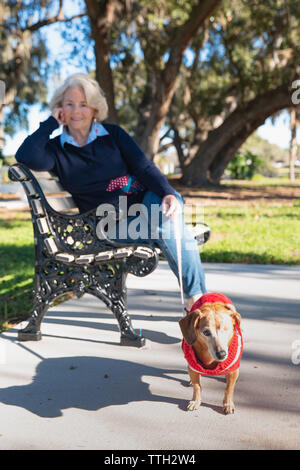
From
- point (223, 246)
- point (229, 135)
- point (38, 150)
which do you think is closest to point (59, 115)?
point (38, 150)

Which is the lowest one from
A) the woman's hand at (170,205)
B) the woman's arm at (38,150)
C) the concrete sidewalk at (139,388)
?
the concrete sidewalk at (139,388)

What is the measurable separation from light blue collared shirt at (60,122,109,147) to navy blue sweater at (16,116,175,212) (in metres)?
0.02

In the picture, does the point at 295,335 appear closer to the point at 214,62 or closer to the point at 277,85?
the point at 277,85

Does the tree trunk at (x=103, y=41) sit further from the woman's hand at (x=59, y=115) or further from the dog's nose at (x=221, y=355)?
the dog's nose at (x=221, y=355)

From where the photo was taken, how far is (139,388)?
2.60 meters

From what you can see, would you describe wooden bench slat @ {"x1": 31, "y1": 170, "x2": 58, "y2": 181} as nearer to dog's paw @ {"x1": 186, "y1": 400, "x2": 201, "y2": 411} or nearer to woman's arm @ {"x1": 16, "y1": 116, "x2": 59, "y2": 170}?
woman's arm @ {"x1": 16, "y1": 116, "x2": 59, "y2": 170}

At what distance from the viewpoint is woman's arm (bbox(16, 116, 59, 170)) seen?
3.24 m

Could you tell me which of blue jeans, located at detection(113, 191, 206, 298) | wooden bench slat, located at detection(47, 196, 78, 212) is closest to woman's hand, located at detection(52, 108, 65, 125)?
wooden bench slat, located at detection(47, 196, 78, 212)

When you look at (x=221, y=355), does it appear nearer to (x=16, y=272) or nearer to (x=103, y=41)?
(x=16, y=272)

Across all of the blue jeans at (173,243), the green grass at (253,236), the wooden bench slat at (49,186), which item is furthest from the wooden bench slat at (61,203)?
the green grass at (253,236)

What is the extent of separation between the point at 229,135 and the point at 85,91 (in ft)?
49.0

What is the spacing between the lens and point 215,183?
19.1 metres

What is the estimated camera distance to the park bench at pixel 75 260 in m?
3.19

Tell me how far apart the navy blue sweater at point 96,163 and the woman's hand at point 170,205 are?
0.12m
